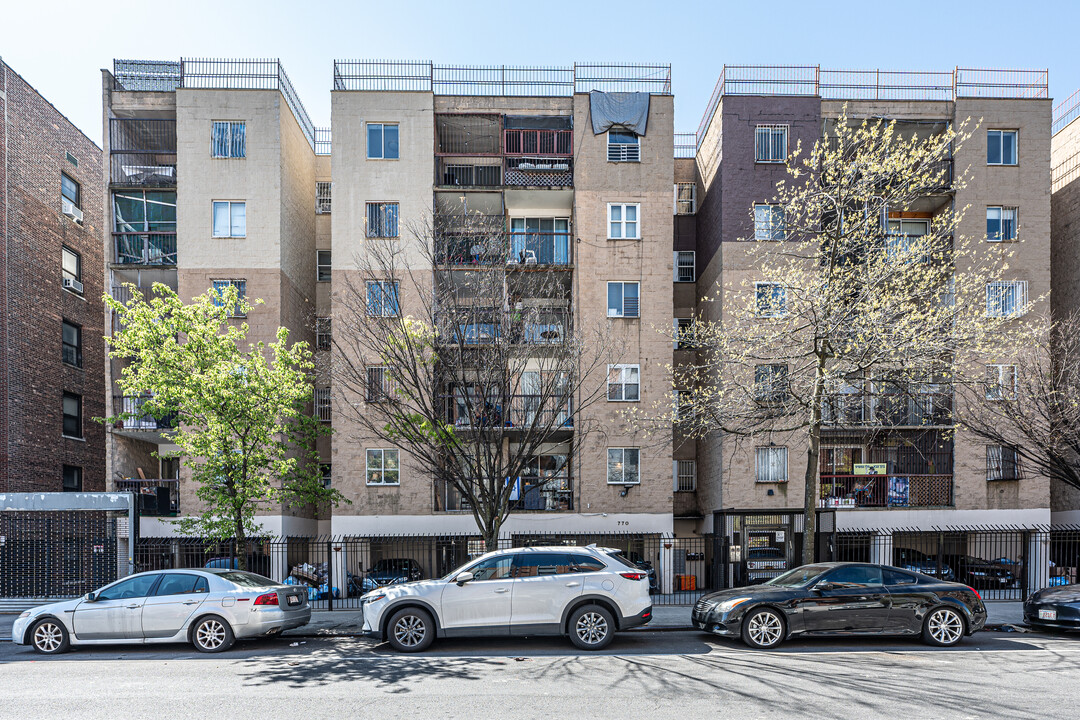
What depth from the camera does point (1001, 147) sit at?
82.1ft

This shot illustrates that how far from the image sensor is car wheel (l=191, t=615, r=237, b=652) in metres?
12.1

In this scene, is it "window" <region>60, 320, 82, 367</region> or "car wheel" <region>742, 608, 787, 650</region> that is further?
"window" <region>60, 320, 82, 367</region>

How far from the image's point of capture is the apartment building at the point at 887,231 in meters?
23.9

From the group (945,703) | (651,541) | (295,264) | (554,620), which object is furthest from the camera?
(295,264)

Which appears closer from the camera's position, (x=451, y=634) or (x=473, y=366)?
(x=451, y=634)

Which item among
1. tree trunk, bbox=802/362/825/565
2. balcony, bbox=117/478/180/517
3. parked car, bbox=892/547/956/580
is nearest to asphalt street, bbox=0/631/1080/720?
tree trunk, bbox=802/362/825/565

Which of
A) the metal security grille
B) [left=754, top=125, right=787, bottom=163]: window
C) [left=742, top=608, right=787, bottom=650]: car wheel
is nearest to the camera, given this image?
[left=742, top=608, right=787, bottom=650]: car wheel

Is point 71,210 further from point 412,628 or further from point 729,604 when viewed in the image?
point 729,604

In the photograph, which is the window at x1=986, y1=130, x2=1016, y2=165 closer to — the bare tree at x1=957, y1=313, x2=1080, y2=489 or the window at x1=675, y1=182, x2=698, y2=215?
the bare tree at x1=957, y1=313, x2=1080, y2=489

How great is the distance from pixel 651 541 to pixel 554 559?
12.7 m

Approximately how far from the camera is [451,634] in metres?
11.9

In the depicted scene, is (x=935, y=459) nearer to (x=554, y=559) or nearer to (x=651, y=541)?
(x=651, y=541)

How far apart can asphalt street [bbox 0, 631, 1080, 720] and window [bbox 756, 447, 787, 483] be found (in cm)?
1090

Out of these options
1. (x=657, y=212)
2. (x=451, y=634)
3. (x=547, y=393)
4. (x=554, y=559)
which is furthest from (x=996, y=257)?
(x=451, y=634)
